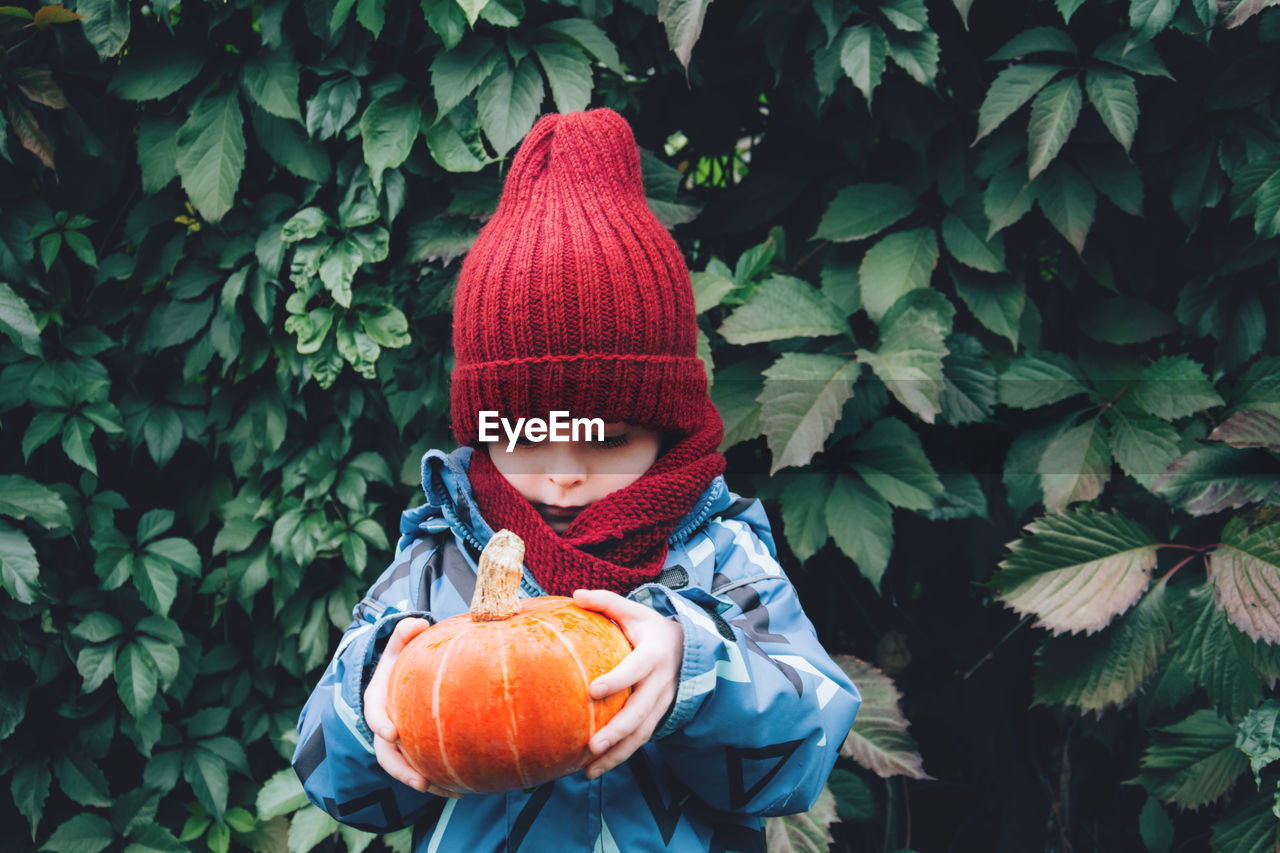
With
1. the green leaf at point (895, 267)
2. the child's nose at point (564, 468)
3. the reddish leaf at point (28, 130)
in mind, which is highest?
the reddish leaf at point (28, 130)

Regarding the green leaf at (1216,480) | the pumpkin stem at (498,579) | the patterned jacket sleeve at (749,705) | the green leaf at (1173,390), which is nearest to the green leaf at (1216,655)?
the green leaf at (1216,480)

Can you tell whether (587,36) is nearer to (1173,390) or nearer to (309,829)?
(1173,390)

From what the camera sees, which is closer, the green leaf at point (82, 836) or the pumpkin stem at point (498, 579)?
the pumpkin stem at point (498, 579)

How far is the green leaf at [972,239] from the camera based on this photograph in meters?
1.46

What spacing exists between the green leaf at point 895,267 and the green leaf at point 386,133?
0.80 metres

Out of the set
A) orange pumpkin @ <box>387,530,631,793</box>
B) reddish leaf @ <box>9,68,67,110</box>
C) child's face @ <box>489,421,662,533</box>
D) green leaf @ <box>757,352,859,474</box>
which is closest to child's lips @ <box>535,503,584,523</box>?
child's face @ <box>489,421,662,533</box>

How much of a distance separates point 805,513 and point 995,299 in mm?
497

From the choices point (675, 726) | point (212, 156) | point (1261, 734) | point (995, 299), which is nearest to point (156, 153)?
point (212, 156)

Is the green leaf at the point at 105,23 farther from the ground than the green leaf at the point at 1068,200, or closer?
farther from the ground

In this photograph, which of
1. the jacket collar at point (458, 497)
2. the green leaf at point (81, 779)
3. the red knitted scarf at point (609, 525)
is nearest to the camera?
the red knitted scarf at point (609, 525)

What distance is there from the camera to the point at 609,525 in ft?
3.10

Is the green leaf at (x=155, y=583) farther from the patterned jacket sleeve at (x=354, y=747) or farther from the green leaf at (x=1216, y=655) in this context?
the green leaf at (x=1216, y=655)

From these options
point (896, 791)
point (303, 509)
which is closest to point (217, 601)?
point (303, 509)

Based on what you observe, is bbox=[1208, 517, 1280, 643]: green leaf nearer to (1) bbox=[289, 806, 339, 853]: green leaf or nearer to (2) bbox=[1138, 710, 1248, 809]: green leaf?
(2) bbox=[1138, 710, 1248, 809]: green leaf
